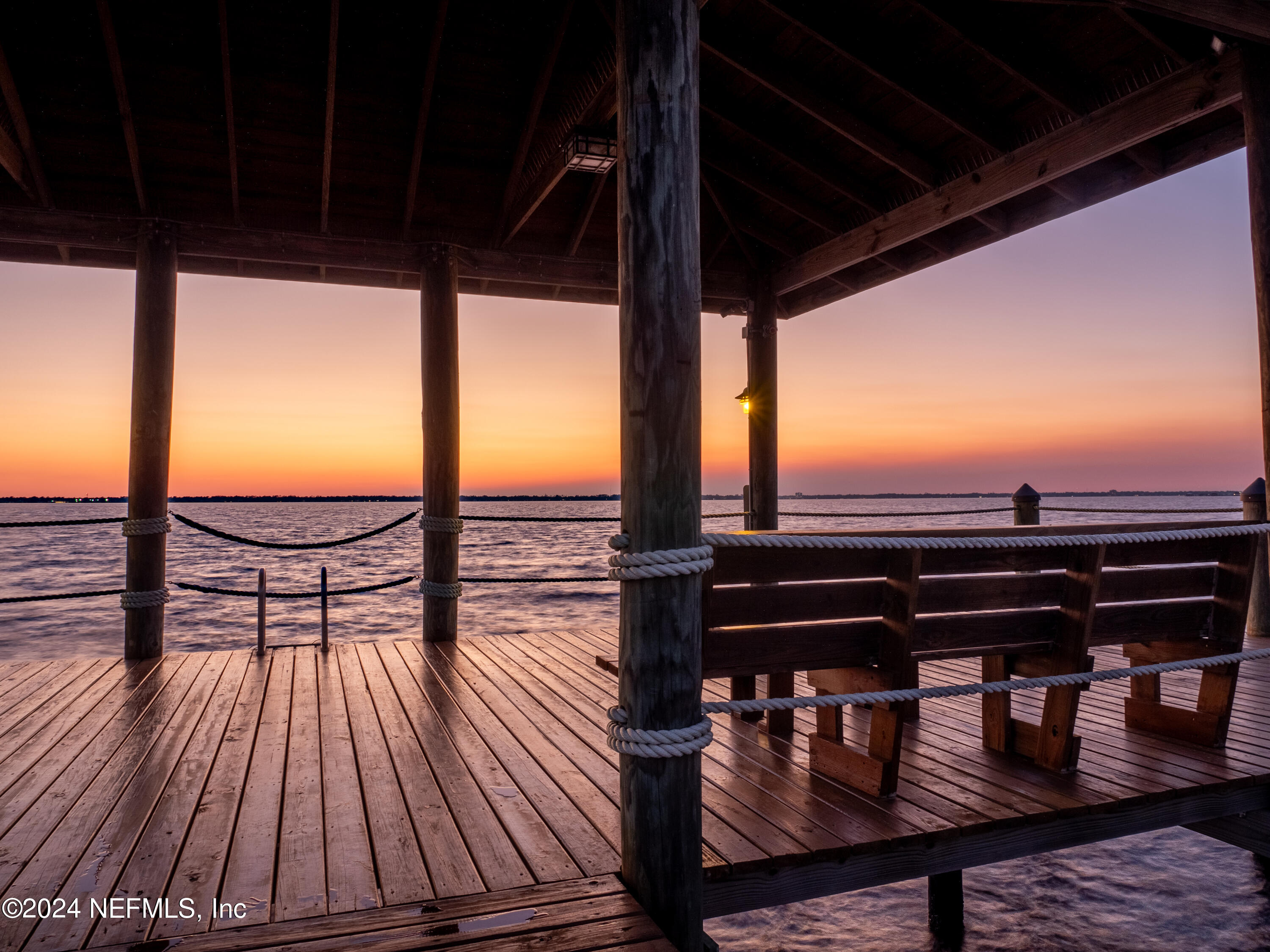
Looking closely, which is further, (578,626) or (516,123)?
(578,626)

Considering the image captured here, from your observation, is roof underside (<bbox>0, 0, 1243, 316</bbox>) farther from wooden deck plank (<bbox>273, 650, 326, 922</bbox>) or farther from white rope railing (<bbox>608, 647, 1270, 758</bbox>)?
wooden deck plank (<bbox>273, 650, 326, 922</bbox>)

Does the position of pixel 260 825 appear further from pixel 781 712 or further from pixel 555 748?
pixel 781 712

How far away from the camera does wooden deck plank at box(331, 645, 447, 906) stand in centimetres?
175

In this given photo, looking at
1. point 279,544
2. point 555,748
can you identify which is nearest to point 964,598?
point 555,748

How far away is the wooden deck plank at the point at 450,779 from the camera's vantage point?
185 cm

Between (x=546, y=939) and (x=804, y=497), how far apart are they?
111238 millimetres

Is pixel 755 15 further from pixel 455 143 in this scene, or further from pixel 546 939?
pixel 546 939

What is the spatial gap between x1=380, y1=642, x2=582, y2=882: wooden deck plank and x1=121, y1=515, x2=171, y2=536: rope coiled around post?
66.7 inches

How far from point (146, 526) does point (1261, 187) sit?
6155mm

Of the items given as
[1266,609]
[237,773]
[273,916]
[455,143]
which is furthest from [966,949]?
[455,143]

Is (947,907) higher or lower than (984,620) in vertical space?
lower

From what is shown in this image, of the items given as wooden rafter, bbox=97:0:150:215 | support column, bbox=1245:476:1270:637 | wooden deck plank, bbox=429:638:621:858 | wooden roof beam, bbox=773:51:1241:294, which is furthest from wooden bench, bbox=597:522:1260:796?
wooden rafter, bbox=97:0:150:215

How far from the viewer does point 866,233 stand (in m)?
5.36

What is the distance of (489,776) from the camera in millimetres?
2537
